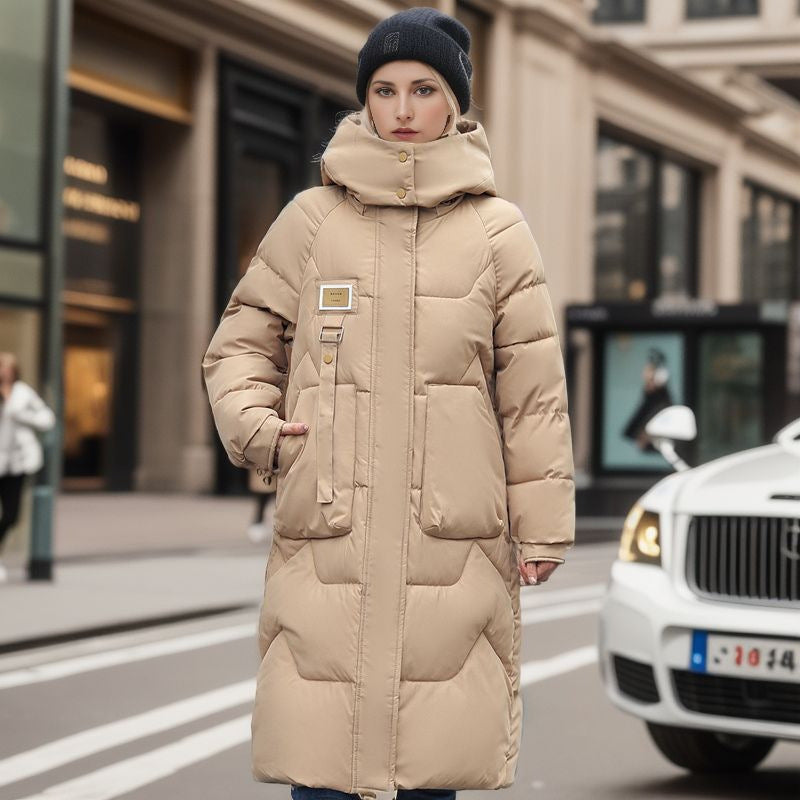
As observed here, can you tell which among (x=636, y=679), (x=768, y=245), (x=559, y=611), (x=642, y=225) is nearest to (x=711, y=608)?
(x=636, y=679)

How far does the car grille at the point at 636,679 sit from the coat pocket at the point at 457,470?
268 cm

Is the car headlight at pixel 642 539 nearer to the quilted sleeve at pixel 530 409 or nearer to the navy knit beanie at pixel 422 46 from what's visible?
the quilted sleeve at pixel 530 409

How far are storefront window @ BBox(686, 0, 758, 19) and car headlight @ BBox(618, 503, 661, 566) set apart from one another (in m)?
47.1

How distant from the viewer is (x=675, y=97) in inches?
1608

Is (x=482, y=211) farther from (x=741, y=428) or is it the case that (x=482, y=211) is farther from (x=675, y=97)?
(x=675, y=97)

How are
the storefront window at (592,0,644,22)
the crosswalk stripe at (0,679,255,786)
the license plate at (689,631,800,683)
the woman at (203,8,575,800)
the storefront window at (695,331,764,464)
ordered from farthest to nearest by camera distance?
the storefront window at (592,0,644,22) → the storefront window at (695,331,764,464) → the crosswalk stripe at (0,679,255,786) → the license plate at (689,631,800,683) → the woman at (203,8,575,800)

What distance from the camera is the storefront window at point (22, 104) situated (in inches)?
632

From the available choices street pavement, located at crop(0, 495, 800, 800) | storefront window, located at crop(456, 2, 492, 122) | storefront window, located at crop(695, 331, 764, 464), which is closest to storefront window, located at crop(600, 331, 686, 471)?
storefront window, located at crop(695, 331, 764, 464)

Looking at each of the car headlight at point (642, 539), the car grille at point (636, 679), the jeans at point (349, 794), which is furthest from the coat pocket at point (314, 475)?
the car headlight at point (642, 539)

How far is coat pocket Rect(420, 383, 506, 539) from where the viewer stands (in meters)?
3.40

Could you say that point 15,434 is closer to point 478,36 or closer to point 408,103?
point 408,103

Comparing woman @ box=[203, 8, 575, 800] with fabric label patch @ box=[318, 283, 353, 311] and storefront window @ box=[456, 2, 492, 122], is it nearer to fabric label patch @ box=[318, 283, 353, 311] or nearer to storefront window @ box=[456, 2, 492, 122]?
fabric label patch @ box=[318, 283, 353, 311]

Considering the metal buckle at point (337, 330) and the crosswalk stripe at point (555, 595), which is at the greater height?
the metal buckle at point (337, 330)

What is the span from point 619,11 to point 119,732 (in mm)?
47554
